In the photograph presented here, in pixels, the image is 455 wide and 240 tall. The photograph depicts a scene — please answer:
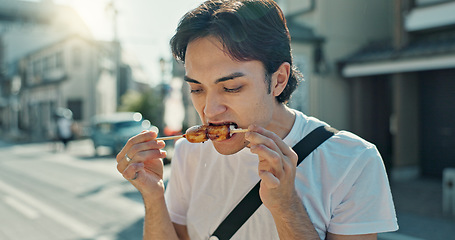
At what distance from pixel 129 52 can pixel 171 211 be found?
190 feet

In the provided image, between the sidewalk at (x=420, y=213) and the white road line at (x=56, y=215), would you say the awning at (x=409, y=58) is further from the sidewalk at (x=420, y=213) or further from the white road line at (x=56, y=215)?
the white road line at (x=56, y=215)

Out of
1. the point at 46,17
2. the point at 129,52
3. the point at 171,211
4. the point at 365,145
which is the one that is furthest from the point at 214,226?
the point at 129,52

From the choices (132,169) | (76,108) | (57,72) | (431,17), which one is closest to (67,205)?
(132,169)

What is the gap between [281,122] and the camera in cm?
193

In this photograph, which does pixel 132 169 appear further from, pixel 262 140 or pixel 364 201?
pixel 364 201

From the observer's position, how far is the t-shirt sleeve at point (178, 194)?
2.13 metres

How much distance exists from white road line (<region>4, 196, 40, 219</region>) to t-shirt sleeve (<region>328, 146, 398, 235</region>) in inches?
283

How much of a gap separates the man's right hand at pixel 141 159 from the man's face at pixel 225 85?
275 millimetres

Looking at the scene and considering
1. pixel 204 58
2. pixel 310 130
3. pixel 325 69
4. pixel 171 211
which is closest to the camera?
pixel 204 58

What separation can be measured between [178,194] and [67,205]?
23.0ft

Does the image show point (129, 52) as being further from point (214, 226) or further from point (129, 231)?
point (214, 226)

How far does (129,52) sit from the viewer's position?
5753 centimetres

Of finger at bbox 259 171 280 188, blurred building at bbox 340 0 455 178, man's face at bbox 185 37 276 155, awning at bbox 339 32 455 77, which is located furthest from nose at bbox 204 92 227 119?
blurred building at bbox 340 0 455 178

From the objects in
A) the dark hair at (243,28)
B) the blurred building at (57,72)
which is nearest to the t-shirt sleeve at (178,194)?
the dark hair at (243,28)
